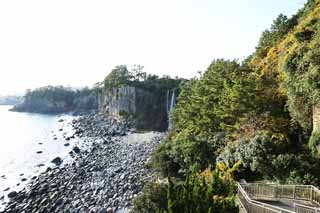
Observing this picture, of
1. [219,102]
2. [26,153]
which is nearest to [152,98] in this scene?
[26,153]

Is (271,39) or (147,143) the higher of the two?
(271,39)

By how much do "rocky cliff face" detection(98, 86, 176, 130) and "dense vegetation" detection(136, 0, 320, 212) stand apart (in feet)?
153

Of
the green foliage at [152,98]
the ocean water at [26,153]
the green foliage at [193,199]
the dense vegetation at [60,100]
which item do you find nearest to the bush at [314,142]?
the green foliage at [193,199]

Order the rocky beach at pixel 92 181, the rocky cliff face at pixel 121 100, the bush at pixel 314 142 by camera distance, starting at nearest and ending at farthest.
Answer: the bush at pixel 314 142, the rocky beach at pixel 92 181, the rocky cliff face at pixel 121 100

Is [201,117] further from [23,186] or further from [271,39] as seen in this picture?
[23,186]

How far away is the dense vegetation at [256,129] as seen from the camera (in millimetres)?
18188

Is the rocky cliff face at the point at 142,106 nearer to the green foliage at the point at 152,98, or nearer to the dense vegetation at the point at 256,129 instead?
the green foliage at the point at 152,98

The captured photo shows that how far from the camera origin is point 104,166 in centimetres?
4419

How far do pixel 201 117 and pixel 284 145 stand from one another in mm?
13346

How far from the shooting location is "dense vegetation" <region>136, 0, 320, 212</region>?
18188 millimetres

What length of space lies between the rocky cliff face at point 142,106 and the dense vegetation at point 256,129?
46714 millimetres

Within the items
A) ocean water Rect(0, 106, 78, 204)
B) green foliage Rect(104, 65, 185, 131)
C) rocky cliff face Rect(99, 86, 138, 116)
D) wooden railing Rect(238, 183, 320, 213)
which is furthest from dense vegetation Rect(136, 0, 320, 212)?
rocky cliff face Rect(99, 86, 138, 116)

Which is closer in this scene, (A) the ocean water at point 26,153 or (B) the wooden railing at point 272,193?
(B) the wooden railing at point 272,193

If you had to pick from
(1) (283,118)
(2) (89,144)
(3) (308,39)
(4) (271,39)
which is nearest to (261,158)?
(1) (283,118)
